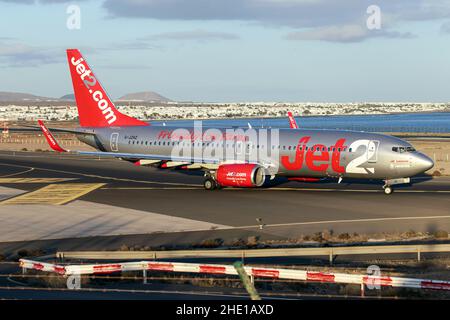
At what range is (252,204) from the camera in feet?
148

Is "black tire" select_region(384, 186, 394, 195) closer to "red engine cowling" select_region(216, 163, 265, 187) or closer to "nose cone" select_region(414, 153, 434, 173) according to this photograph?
"nose cone" select_region(414, 153, 434, 173)

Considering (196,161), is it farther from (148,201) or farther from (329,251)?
(329,251)

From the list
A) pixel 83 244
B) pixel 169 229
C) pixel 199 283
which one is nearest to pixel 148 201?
pixel 169 229

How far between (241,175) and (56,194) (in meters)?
13.3

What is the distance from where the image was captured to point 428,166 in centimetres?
4650

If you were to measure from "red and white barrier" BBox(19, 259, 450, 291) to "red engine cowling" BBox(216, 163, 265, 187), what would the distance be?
25305 mm

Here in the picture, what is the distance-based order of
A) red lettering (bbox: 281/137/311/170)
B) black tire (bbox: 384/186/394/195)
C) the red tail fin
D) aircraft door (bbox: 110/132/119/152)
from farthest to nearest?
the red tail fin → aircraft door (bbox: 110/132/119/152) → red lettering (bbox: 281/137/311/170) → black tire (bbox: 384/186/394/195)

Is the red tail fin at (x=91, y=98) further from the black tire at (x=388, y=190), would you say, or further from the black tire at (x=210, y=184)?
the black tire at (x=388, y=190)

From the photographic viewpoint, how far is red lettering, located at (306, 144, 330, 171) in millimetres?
48656

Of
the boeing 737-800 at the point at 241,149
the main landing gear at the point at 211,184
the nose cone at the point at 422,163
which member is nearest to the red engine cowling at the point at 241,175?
the boeing 737-800 at the point at 241,149

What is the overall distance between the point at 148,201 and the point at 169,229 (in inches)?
420

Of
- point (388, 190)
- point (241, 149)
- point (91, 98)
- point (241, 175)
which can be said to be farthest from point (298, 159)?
point (91, 98)

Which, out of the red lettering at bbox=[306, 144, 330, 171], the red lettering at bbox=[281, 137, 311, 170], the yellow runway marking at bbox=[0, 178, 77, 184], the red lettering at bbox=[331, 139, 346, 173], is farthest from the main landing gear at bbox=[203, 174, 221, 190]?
the yellow runway marking at bbox=[0, 178, 77, 184]
